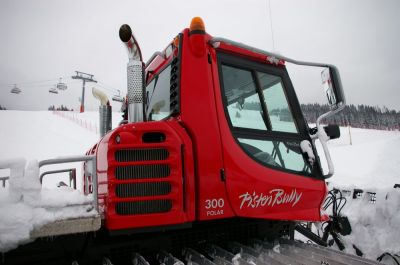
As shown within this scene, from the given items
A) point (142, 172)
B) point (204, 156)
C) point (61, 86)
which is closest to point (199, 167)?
point (204, 156)

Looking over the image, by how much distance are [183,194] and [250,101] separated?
123 cm

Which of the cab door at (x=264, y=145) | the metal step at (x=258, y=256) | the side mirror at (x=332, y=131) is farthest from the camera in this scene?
the side mirror at (x=332, y=131)

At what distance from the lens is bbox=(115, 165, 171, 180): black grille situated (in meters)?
2.40

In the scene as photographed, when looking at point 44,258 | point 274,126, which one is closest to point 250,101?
point 274,126

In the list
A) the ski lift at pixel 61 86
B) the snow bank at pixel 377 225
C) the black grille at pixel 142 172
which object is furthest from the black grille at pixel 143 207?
the ski lift at pixel 61 86

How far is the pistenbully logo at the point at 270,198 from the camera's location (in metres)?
2.65

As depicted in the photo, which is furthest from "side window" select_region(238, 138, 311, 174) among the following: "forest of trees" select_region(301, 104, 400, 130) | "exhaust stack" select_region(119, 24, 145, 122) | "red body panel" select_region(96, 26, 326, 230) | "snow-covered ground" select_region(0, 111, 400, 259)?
"forest of trees" select_region(301, 104, 400, 130)

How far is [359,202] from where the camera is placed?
4.99m

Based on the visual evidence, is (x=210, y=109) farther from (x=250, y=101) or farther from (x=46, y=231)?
(x=46, y=231)

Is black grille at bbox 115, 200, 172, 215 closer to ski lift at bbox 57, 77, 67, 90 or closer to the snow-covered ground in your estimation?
the snow-covered ground

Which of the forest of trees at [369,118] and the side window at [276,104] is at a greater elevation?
the forest of trees at [369,118]

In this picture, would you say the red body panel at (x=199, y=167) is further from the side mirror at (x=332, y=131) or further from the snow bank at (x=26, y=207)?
the side mirror at (x=332, y=131)

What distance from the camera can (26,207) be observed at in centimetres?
208

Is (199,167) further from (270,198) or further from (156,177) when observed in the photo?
(270,198)
